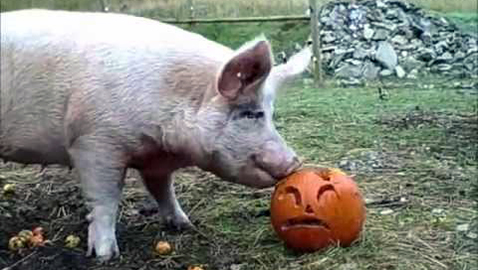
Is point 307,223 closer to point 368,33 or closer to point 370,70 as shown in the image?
point 370,70

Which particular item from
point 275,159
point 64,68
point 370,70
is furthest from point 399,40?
point 64,68

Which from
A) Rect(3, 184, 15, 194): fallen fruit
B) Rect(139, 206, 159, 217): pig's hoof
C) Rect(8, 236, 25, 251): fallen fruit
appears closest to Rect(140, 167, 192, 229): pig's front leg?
Rect(139, 206, 159, 217): pig's hoof

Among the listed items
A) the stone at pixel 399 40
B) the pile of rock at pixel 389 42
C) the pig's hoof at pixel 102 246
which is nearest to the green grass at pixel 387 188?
the pig's hoof at pixel 102 246

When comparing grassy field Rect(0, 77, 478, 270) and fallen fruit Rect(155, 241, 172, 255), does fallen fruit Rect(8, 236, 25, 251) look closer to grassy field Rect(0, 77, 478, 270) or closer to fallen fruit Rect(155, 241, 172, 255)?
grassy field Rect(0, 77, 478, 270)

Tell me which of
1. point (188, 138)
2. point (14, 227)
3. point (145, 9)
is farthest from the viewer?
point (145, 9)

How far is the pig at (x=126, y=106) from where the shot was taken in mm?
3615

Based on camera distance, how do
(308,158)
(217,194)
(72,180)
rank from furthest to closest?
(308,158), (72,180), (217,194)

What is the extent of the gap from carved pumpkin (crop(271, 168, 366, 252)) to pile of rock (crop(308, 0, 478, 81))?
6301mm

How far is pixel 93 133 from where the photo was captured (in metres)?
3.63

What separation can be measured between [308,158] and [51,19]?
2021 millimetres

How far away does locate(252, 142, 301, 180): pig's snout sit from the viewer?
3639 mm

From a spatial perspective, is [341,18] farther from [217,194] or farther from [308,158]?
[217,194]

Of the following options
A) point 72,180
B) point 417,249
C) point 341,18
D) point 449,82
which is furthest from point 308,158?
point 341,18

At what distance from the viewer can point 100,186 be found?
12.2 feet
